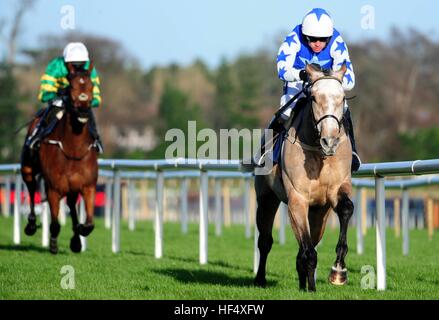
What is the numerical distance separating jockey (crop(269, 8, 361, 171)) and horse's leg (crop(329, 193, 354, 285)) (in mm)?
690

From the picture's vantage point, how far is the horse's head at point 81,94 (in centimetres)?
1230

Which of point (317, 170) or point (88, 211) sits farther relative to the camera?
point (88, 211)

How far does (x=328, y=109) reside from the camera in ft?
26.9

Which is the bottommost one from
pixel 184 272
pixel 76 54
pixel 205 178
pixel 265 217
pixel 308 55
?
pixel 184 272

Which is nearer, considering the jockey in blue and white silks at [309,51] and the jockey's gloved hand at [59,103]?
the jockey in blue and white silks at [309,51]

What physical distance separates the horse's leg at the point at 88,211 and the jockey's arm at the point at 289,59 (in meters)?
4.07

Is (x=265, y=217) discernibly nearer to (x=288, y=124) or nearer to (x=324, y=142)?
(x=288, y=124)

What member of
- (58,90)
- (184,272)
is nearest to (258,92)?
(58,90)

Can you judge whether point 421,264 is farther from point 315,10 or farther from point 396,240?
point 396,240

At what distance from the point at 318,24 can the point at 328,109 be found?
1.13 metres

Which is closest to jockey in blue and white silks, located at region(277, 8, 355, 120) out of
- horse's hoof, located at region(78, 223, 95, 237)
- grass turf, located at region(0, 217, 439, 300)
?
grass turf, located at region(0, 217, 439, 300)

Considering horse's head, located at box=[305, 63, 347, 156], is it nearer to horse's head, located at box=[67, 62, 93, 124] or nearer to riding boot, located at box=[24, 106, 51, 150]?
horse's head, located at box=[67, 62, 93, 124]

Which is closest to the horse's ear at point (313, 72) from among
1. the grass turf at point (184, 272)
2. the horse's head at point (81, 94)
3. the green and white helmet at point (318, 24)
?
the green and white helmet at point (318, 24)

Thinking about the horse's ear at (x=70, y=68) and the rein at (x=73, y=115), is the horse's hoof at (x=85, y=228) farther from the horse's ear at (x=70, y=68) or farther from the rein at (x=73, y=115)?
the horse's ear at (x=70, y=68)
